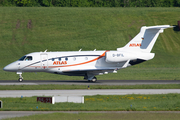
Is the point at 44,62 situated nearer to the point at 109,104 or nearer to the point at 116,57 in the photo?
the point at 116,57

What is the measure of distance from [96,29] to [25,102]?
202ft

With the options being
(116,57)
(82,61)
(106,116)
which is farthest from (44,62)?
(106,116)

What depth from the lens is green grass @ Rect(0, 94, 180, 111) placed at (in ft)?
59.6

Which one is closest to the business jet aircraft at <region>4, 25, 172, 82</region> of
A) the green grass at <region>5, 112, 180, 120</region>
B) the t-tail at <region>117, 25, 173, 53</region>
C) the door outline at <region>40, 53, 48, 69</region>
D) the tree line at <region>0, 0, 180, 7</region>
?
the door outline at <region>40, 53, 48, 69</region>

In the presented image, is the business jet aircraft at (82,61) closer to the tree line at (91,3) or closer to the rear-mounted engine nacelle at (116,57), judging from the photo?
the rear-mounted engine nacelle at (116,57)

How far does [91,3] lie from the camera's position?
107875 millimetres

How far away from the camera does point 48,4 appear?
4126 inches

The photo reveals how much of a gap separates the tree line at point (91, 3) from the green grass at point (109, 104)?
282ft

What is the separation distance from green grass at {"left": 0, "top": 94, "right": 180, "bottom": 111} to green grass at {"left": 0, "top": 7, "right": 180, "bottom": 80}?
41.5 m

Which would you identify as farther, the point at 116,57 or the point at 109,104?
the point at 116,57

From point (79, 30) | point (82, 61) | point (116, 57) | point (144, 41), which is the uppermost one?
point (79, 30)

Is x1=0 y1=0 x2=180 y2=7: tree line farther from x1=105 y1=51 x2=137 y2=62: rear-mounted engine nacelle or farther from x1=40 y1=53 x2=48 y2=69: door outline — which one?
x1=105 y1=51 x2=137 y2=62: rear-mounted engine nacelle

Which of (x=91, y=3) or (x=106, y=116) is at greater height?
(x=91, y=3)

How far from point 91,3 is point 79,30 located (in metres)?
30.2
